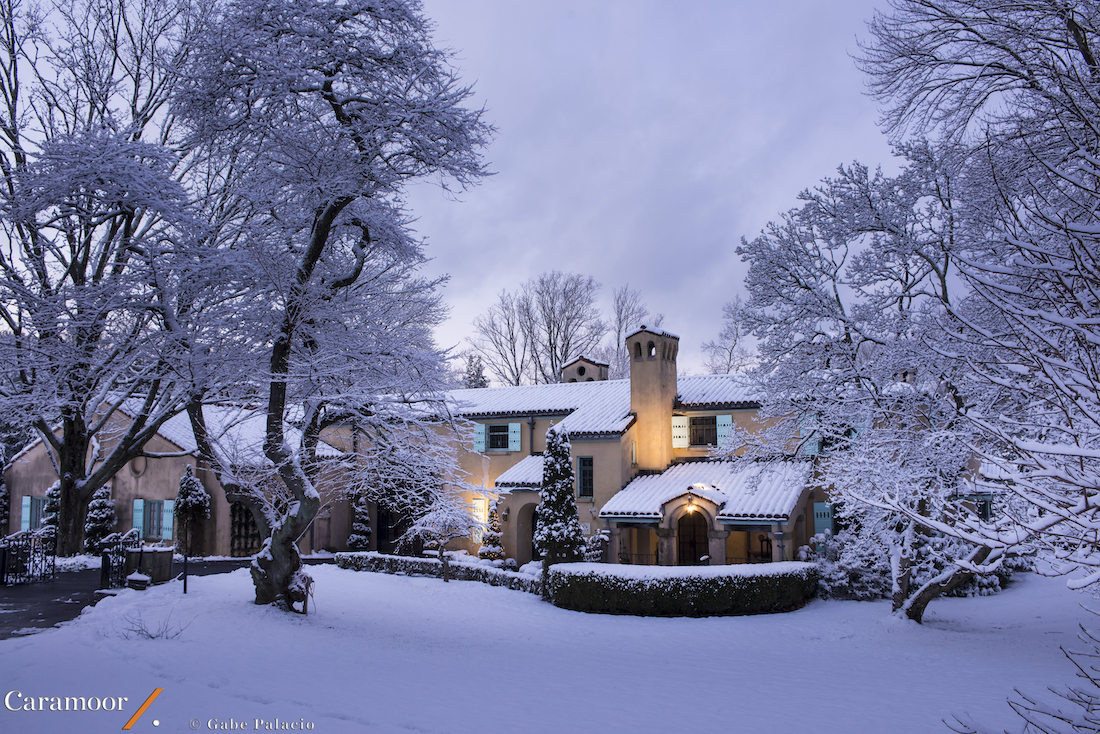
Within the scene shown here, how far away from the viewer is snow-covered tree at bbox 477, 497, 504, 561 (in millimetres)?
23766

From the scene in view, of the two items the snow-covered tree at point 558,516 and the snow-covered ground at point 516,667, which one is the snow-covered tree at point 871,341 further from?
the snow-covered tree at point 558,516

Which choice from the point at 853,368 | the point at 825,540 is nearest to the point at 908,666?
the point at 853,368

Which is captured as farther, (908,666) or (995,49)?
(908,666)

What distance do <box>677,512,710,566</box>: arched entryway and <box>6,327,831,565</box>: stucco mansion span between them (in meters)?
0.04

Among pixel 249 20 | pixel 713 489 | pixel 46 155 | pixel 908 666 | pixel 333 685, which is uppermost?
pixel 249 20

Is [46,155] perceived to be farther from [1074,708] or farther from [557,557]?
[1074,708]

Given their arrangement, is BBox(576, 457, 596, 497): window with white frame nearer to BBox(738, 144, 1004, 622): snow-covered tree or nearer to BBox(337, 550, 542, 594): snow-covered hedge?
BBox(337, 550, 542, 594): snow-covered hedge

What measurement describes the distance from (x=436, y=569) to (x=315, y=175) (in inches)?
576

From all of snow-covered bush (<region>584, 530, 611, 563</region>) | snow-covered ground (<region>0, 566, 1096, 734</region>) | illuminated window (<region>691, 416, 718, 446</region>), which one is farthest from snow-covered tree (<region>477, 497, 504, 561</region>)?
illuminated window (<region>691, 416, 718, 446</region>)

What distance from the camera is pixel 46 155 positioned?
11.9 meters

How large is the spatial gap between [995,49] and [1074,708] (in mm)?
8979

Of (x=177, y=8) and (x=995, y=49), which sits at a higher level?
(x=177, y=8)

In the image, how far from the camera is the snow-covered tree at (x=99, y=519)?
23.6 m

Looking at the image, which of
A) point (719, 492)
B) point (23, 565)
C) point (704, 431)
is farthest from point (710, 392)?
point (23, 565)
